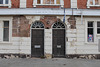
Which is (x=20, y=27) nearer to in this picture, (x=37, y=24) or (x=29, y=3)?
(x=37, y=24)

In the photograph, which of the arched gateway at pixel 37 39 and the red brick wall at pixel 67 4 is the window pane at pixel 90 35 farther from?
the arched gateway at pixel 37 39

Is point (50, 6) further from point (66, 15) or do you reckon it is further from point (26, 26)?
point (26, 26)

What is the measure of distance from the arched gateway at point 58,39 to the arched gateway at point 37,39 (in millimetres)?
1013

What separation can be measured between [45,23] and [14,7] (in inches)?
116

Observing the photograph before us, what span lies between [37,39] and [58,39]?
1.78 m

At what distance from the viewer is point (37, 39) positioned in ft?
33.3

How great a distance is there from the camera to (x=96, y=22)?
10.0 meters

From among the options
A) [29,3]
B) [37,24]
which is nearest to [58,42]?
Result: [37,24]

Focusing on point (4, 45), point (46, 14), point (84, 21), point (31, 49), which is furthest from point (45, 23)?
point (4, 45)

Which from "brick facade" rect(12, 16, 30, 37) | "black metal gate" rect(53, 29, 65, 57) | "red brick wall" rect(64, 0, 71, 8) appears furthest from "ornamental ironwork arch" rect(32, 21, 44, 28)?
"red brick wall" rect(64, 0, 71, 8)

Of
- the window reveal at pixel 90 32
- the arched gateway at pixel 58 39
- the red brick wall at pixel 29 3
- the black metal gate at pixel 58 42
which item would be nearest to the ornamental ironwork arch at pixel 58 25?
the arched gateway at pixel 58 39

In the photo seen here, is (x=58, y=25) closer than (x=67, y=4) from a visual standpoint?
No

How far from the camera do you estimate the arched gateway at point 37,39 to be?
33.0 feet

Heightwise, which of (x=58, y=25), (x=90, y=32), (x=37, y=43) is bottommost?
(x=37, y=43)
